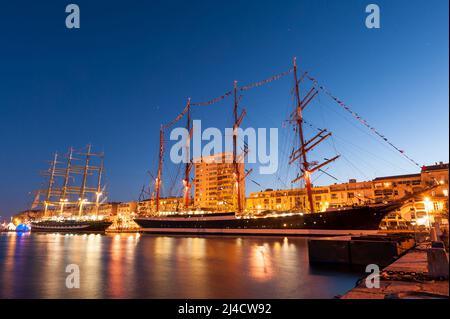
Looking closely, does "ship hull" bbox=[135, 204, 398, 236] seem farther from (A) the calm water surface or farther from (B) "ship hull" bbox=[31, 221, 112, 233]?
(A) the calm water surface

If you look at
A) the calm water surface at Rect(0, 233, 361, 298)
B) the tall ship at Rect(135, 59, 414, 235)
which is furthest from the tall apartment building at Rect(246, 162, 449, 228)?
the calm water surface at Rect(0, 233, 361, 298)

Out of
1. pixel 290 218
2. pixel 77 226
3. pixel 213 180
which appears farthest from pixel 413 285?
pixel 213 180

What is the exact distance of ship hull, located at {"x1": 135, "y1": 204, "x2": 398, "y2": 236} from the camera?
4641 centimetres

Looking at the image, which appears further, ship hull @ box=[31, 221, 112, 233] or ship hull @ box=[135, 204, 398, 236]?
ship hull @ box=[31, 221, 112, 233]

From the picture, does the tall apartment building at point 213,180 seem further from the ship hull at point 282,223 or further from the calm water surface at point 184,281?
the calm water surface at point 184,281

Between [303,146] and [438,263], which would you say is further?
[303,146]

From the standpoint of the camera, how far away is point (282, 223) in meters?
56.2

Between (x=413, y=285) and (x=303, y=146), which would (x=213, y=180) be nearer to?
(x=303, y=146)

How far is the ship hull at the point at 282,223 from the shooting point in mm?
46406

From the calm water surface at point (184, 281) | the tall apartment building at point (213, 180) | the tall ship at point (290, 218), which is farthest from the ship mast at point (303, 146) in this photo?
the tall apartment building at point (213, 180)

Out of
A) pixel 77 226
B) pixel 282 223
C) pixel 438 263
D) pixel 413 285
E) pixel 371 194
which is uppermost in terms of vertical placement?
pixel 371 194

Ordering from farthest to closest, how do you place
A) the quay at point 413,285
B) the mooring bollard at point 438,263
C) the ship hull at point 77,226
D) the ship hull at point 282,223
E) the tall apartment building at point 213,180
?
the tall apartment building at point 213,180 < the ship hull at point 77,226 < the ship hull at point 282,223 < the mooring bollard at point 438,263 < the quay at point 413,285
